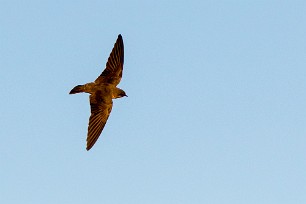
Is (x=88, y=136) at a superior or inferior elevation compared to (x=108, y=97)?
inferior

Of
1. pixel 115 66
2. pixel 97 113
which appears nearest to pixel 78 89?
pixel 97 113

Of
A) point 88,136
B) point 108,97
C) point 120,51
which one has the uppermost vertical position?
point 120,51

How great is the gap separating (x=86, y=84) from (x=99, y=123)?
51.8 inches

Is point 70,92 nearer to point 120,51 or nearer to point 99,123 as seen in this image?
point 99,123

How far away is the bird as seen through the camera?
59.8 feet

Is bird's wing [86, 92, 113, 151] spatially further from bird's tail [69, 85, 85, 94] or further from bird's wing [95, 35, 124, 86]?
bird's wing [95, 35, 124, 86]

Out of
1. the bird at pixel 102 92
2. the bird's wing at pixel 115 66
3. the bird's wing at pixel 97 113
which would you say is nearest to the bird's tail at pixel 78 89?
the bird at pixel 102 92

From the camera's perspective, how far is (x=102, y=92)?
18.7m

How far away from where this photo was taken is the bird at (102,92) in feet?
59.8

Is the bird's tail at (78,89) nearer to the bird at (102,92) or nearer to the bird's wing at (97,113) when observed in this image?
the bird at (102,92)

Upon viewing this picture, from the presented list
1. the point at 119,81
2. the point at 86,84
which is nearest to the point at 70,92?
the point at 86,84

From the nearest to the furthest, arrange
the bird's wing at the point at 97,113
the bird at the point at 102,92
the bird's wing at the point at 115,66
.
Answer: the bird at the point at 102,92, the bird's wing at the point at 97,113, the bird's wing at the point at 115,66

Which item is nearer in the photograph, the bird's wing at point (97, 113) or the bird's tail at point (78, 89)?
the bird's tail at point (78, 89)

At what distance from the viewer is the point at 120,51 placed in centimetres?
1983
